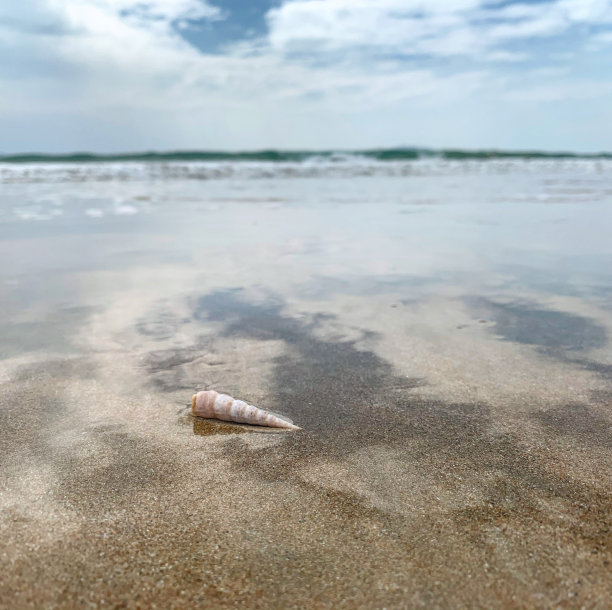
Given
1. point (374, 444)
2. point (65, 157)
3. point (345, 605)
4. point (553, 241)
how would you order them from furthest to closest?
point (65, 157), point (553, 241), point (374, 444), point (345, 605)

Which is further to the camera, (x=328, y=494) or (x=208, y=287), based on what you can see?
(x=208, y=287)

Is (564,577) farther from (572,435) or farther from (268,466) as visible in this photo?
(268,466)

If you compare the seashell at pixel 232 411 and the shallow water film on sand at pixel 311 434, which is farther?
the seashell at pixel 232 411

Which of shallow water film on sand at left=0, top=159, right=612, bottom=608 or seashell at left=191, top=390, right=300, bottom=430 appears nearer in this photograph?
shallow water film on sand at left=0, top=159, right=612, bottom=608

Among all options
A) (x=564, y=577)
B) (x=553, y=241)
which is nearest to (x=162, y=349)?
(x=564, y=577)
